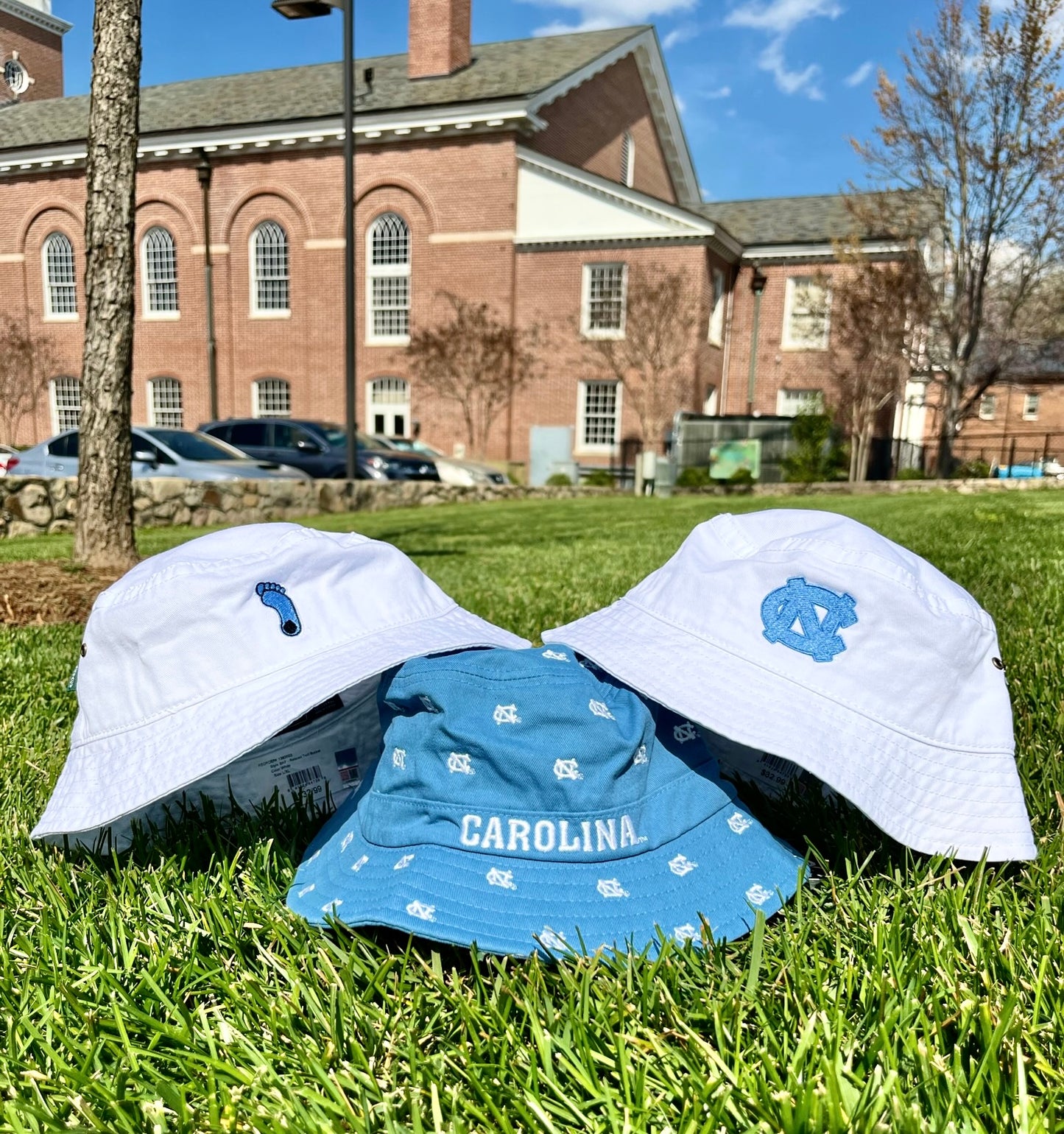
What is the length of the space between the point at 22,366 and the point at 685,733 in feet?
107

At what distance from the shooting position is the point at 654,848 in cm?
147

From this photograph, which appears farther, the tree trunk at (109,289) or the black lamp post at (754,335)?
the black lamp post at (754,335)

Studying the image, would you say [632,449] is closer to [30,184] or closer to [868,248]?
[868,248]

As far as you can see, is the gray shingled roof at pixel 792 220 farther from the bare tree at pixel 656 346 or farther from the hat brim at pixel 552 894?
the hat brim at pixel 552 894

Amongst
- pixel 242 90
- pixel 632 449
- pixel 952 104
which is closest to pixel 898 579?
pixel 952 104

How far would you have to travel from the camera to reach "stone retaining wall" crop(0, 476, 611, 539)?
1141 centimetres

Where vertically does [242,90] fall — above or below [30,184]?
above

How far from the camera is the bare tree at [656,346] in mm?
22719

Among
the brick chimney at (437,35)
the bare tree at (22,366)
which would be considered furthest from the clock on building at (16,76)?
the brick chimney at (437,35)

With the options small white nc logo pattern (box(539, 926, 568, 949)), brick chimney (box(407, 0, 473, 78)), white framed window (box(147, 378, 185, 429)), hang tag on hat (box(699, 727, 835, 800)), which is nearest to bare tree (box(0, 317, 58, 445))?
white framed window (box(147, 378, 185, 429))

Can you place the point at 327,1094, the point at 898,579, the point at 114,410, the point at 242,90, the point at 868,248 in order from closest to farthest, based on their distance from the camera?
the point at 327,1094
the point at 898,579
the point at 114,410
the point at 868,248
the point at 242,90

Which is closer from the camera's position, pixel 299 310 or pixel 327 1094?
pixel 327 1094

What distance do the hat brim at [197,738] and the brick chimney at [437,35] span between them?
27.3 meters

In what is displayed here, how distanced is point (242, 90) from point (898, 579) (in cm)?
3229
